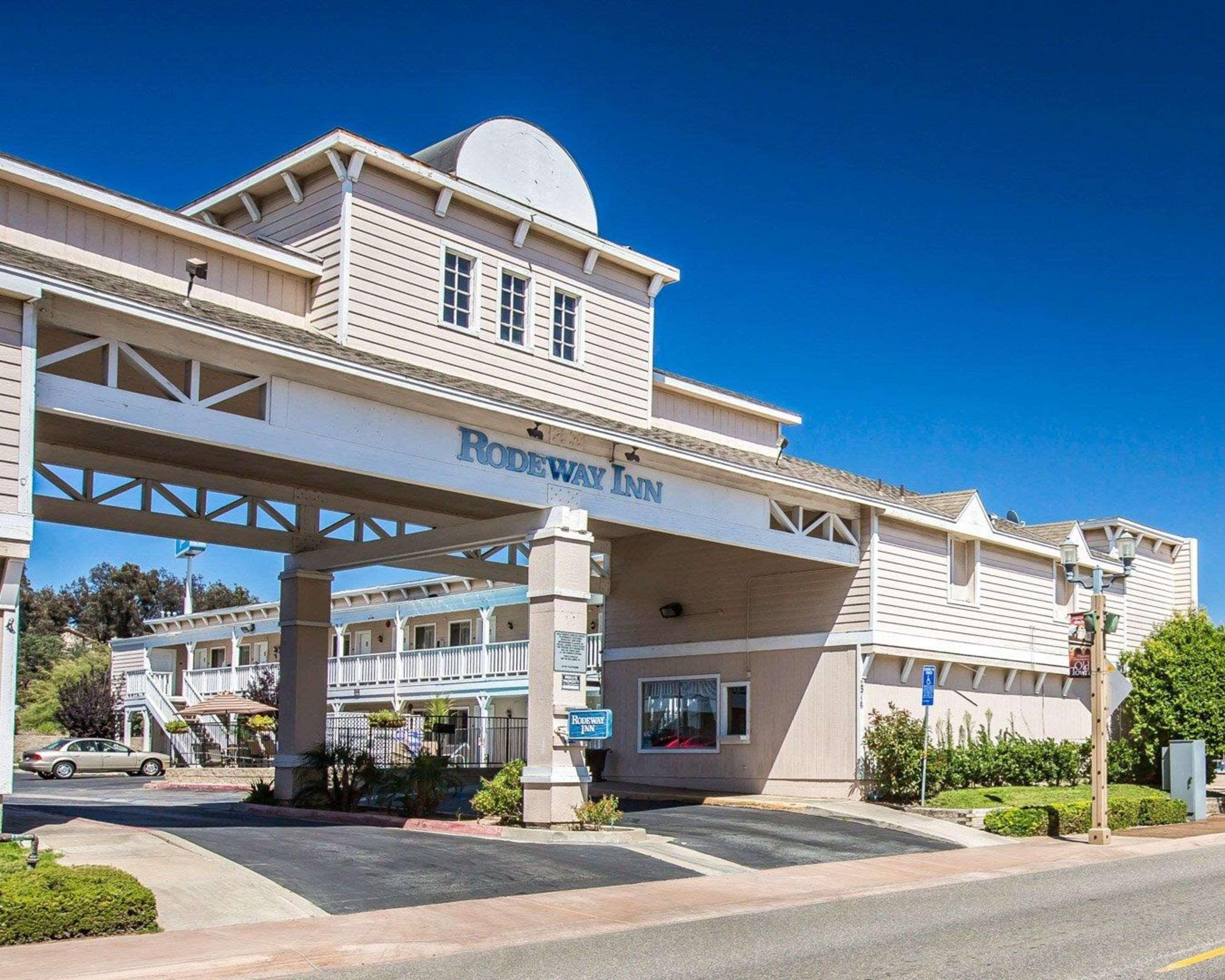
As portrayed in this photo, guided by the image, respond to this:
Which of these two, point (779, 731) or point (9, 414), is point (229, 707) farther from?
point (9, 414)

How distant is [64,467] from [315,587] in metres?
5.26

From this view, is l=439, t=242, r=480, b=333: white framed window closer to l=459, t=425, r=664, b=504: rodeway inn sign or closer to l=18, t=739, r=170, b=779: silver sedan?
l=459, t=425, r=664, b=504: rodeway inn sign

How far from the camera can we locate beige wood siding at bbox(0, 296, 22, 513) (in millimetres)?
13867

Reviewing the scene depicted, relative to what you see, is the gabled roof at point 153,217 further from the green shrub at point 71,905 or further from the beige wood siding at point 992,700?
the beige wood siding at point 992,700

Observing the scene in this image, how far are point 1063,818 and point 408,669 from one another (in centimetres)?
2598

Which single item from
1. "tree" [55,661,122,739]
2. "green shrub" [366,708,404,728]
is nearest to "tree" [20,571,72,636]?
"tree" [55,661,122,739]

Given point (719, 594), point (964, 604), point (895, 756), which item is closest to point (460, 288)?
point (719, 594)

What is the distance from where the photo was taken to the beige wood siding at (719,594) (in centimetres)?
2684

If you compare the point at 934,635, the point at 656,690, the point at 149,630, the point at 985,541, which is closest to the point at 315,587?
the point at 656,690

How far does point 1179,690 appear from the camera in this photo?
31156 millimetres

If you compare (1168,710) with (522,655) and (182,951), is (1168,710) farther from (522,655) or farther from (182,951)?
(182,951)

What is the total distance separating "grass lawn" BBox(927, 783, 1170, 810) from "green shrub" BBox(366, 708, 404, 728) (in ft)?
43.2

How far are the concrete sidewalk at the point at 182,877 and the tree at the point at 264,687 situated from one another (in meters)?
27.4

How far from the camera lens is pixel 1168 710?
31.0 metres
